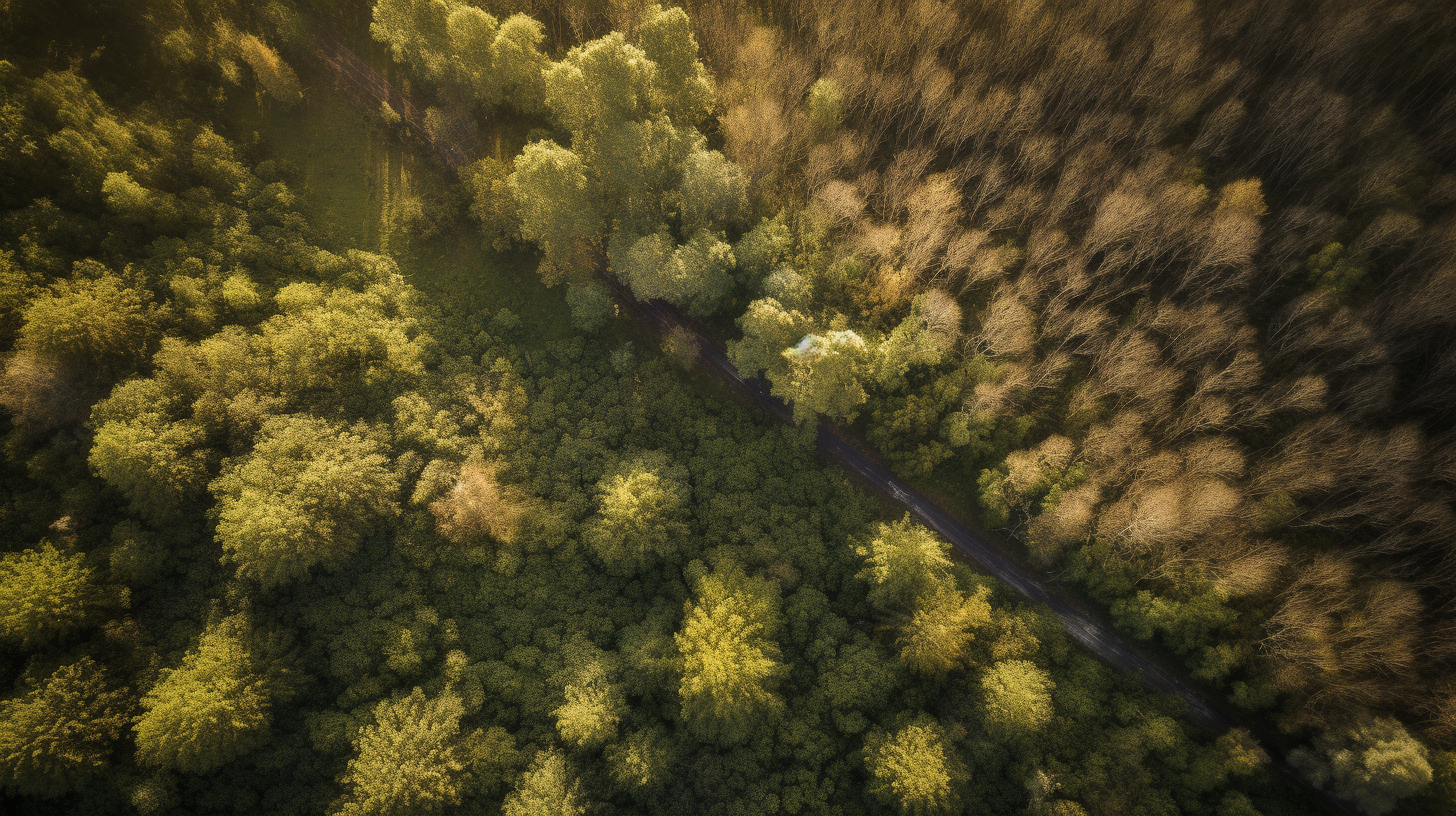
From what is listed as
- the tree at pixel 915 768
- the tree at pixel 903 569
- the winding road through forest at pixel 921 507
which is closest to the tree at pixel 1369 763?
the winding road through forest at pixel 921 507

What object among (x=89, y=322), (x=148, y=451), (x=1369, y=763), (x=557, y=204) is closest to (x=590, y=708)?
(x=148, y=451)

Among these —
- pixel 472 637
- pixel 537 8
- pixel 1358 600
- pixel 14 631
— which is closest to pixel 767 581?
pixel 472 637

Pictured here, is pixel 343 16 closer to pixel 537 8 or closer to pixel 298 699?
pixel 537 8

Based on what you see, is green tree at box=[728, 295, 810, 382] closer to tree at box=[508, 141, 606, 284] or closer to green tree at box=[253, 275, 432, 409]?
tree at box=[508, 141, 606, 284]

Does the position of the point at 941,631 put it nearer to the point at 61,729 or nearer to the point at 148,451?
the point at 61,729

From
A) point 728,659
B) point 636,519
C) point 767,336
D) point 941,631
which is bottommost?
point 728,659

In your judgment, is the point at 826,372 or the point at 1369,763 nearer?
the point at 1369,763

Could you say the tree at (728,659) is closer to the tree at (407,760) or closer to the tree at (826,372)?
the tree at (826,372)
